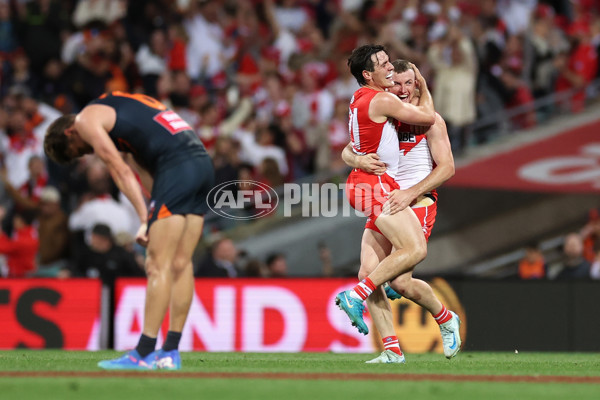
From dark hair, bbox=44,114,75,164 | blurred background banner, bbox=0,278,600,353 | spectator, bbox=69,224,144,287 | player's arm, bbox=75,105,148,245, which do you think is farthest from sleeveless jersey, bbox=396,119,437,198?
spectator, bbox=69,224,144,287

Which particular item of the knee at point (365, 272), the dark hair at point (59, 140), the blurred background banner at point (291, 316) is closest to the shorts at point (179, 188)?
the dark hair at point (59, 140)

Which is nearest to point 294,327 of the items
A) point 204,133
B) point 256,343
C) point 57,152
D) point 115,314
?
point 256,343

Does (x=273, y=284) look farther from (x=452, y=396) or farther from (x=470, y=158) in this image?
(x=452, y=396)

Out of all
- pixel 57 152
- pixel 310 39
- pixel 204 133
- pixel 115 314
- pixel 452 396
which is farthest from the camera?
pixel 310 39

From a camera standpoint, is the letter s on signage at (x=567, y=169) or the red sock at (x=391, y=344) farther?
the letter s on signage at (x=567, y=169)

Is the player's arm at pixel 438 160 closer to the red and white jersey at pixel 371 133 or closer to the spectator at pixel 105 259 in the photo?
the red and white jersey at pixel 371 133

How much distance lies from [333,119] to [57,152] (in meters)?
9.85

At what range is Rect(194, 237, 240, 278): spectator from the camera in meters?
14.3

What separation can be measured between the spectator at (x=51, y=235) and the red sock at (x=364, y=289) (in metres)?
7.19

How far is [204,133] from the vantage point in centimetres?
1711

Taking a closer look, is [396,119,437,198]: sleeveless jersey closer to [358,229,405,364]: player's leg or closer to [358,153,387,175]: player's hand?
[358,153,387,175]: player's hand

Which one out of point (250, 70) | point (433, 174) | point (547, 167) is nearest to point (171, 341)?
point (433, 174)

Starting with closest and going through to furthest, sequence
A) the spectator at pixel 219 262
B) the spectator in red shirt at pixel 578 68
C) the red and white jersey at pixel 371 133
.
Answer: the red and white jersey at pixel 371 133, the spectator at pixel 219 262, the spectator in red shirt at pixel 578 68

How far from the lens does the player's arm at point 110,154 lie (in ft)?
26.8
